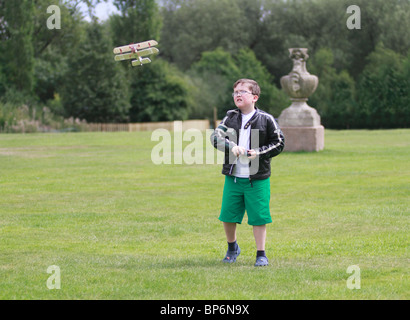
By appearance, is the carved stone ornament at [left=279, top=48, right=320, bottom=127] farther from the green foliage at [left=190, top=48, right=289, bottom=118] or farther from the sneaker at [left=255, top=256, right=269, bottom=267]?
the green foliage at [left=190, top=48, right=289, bottom=118]

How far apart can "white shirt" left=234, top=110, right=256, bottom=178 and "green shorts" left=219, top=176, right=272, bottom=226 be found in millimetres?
65

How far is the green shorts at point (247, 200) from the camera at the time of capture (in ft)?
22.6

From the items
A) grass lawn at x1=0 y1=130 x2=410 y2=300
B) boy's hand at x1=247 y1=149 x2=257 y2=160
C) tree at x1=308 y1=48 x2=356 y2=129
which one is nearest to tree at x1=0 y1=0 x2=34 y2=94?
tree at x1=308 y1=48 x2=356 y2=129

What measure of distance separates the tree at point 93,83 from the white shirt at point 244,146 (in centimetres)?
4055

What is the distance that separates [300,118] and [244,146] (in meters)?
14.8

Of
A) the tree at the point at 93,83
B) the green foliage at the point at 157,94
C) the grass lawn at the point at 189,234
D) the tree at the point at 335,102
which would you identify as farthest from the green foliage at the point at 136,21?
the grass lawn at the point at 189,234

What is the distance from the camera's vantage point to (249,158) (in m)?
6.92

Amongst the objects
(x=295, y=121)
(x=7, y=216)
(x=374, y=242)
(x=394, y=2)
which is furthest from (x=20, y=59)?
(x=374, y=242)

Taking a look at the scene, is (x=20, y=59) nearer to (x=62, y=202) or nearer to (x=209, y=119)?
(x=209, y=119)

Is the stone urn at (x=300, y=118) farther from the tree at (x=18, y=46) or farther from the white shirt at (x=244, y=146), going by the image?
the tree at (x=18, y=46)

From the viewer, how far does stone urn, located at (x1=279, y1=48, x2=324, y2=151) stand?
70.6 feet

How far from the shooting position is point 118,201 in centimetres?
1223

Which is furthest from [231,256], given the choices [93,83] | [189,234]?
[93,83]

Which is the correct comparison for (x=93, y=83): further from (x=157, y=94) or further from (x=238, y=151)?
(x=238, y=151)
